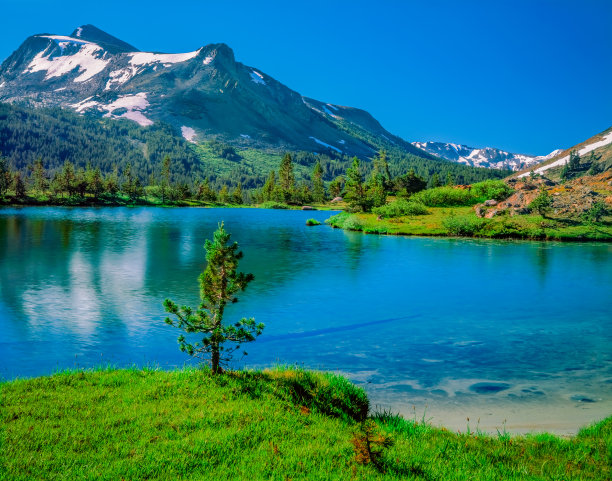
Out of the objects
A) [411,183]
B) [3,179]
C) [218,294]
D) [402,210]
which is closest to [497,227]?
[402,210]

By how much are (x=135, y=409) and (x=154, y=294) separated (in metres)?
16.3

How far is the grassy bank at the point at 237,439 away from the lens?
6.62 m

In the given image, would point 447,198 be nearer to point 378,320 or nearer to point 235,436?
point 378,320

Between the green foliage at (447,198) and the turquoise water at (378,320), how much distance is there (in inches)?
1385

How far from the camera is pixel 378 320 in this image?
68.0 ft

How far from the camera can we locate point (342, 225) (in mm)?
76750

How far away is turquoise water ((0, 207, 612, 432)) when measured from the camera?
1299 centimetres

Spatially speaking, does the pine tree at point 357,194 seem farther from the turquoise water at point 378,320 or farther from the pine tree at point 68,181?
the pine tree at point 68,181

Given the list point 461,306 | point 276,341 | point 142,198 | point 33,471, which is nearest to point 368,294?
point 461,306

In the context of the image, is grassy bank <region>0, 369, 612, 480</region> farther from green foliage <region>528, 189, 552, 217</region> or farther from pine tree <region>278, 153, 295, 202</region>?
pine tree <region>278, 153, 295, 202</region>

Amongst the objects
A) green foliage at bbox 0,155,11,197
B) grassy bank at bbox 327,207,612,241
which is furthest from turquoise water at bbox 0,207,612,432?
green foliage at bbox 0,155,11,197

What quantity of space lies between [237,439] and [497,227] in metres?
60.4

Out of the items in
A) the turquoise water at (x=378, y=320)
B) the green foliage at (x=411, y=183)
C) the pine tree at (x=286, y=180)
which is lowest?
the turquoise water at (x=378, y=320)

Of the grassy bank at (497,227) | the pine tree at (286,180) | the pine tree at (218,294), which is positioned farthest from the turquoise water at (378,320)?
the pine tree at (286,180)
